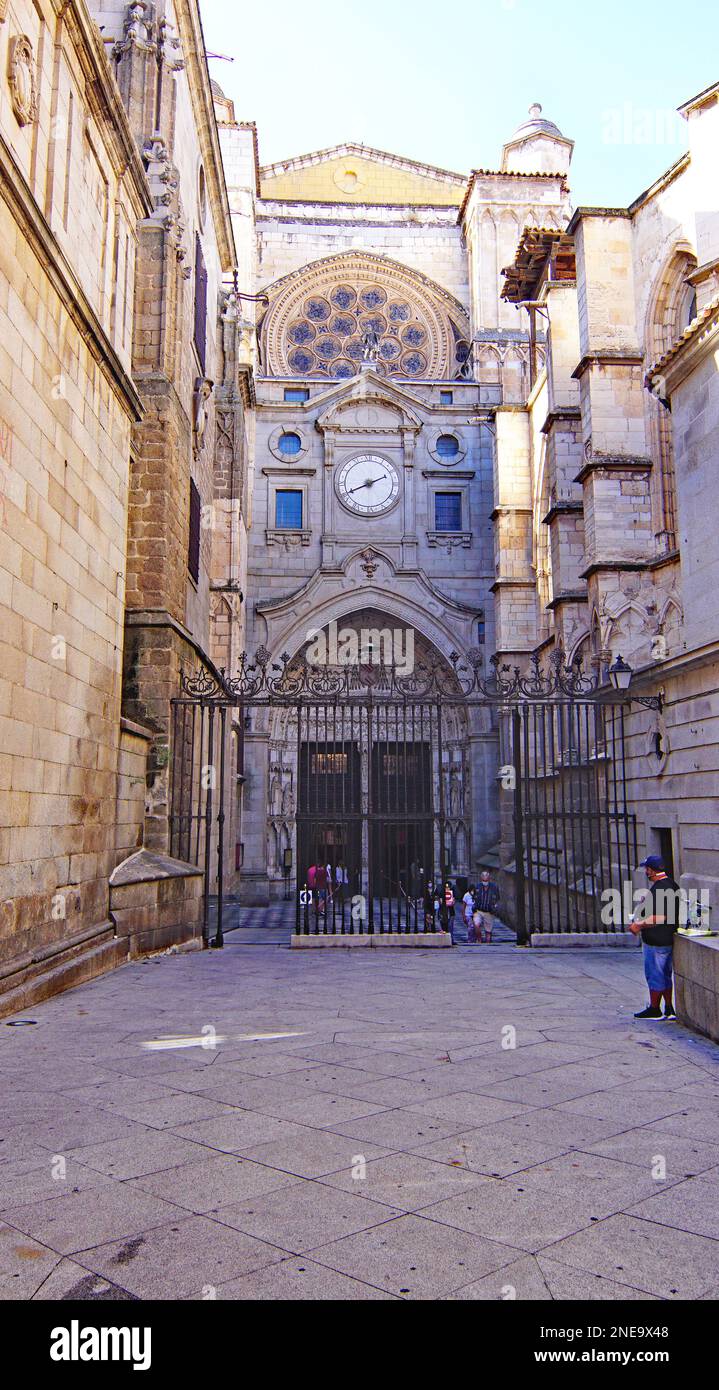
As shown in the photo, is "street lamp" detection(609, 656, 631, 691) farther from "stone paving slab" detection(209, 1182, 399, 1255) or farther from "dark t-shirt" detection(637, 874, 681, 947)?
"stone paving slab" detection(209, 1182, 399, 1255)

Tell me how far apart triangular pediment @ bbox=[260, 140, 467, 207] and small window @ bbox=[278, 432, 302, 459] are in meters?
12.0

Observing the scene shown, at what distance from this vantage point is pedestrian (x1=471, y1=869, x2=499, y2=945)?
18406 millimetres

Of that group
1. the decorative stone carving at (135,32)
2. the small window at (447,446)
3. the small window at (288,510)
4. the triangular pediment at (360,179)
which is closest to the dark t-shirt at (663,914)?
the decorative stone carving at (135,32)

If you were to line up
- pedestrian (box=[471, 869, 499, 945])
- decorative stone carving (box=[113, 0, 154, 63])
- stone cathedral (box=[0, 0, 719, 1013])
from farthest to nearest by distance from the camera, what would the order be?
pedestrian (box=[471, 869, 499, 945]), decorative stone carving (box=[113, 0, 154, 63]), stone cathedral (box=[0, 0, 719, 1013])

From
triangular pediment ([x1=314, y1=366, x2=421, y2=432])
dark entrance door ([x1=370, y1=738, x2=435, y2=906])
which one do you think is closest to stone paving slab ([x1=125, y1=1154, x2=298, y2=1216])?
dark entrance door ([x1=370, y1=738, x2=435, y2=906])

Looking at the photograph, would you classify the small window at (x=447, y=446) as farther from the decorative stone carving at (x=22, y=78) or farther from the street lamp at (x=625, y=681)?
the decorative stone carving at (x=22, y=78)

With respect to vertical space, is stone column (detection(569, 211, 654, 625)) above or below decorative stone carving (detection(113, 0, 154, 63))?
below

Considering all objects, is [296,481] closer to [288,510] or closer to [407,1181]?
[288,510]

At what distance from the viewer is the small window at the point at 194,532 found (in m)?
17.1

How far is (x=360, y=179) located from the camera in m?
→ 35.3
